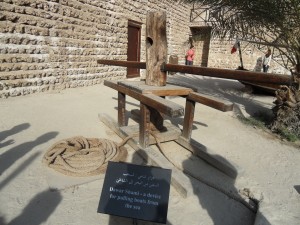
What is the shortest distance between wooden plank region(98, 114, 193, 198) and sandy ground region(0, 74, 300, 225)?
6 cm

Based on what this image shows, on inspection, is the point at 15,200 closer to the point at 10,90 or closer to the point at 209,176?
the point at 209,176

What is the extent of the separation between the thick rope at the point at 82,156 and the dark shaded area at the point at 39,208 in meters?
0.39

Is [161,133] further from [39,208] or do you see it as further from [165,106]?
[39,208]

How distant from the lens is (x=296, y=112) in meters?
4.94

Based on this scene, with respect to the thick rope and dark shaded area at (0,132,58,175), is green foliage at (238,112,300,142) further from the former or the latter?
dark shaded area at (0,132,58,175)

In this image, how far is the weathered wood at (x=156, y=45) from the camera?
10.8 feet

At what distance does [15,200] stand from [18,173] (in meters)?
0.52

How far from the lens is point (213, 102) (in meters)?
2.85

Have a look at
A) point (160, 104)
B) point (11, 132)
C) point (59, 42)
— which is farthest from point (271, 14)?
point (59, 42)

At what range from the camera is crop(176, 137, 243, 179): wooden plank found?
3043 mm

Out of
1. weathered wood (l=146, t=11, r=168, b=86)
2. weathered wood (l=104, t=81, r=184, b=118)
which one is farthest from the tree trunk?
weathered wood (l=104, t=81, r=184, b=118)

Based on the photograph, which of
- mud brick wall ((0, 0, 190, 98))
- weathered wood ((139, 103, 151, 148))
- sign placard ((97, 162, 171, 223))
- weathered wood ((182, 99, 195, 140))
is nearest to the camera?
sign placard ((97, 162, 171, 223))

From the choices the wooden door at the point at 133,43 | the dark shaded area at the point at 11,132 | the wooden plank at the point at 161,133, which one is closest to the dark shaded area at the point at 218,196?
the wooden plank at the point at 161,133

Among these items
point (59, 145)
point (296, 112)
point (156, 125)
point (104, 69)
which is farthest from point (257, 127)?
point (104, 69)
